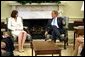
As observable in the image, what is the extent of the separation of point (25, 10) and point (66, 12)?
1280 mm

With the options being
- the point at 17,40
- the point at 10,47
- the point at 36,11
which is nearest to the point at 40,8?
the point at 36,11

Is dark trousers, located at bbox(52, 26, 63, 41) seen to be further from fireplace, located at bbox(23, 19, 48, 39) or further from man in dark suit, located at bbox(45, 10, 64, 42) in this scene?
fireplace, located at bbox(23, 19, 48, 39)

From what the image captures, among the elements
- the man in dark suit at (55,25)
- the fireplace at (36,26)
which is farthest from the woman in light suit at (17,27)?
the fireplace at (36,26)

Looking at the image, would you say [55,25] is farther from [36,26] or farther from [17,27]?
[36,26]

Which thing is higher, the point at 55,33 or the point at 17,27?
the point at 17,27

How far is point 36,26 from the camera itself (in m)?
8.35

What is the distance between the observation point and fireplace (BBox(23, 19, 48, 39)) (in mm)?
8145

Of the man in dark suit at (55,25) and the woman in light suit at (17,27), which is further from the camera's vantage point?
the man in dark suit at (55,25)

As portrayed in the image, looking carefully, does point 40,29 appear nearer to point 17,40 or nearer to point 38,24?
point 38,24

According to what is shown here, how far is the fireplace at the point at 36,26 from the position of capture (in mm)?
8145

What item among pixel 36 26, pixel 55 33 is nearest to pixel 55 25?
pixel 55 33

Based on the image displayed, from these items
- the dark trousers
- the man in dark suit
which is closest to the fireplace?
the man in dark suit

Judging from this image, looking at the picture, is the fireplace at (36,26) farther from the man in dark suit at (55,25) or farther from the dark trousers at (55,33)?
the dark trousers at (55,33)

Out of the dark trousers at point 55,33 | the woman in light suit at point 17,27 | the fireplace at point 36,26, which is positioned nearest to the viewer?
the woman in light suit at point 17,27
